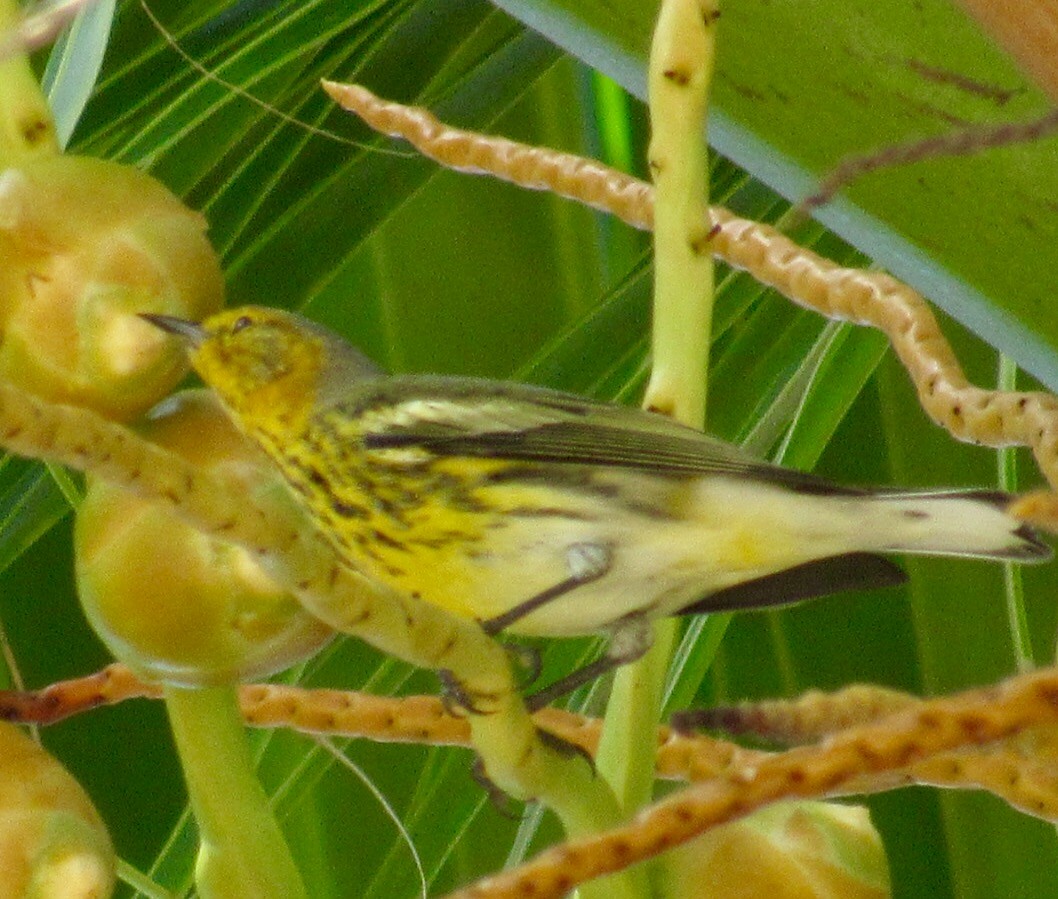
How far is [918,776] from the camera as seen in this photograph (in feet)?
0.77

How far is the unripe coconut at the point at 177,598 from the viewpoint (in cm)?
23

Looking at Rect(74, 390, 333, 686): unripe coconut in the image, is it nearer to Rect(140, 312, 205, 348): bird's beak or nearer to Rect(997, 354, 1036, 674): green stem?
Rect(140, 312, 205, 348): bird's beak

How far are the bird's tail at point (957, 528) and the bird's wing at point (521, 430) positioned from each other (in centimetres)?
2

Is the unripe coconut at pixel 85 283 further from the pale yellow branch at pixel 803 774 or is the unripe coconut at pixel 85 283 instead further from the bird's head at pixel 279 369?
the bird's head at pixel 279 369

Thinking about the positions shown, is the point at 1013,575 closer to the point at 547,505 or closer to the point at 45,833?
the point at 547,505

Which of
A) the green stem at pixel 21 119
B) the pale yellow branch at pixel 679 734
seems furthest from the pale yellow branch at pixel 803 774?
the green stem at pixel 21 119

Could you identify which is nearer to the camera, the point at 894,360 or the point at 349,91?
the point at 349,91

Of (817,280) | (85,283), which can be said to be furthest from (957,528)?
(85,283)

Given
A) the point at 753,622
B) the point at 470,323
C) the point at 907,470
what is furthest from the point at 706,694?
the point at 470,323

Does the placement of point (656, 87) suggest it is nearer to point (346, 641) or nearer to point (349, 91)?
point (349, 91)

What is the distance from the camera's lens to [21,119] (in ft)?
0.85

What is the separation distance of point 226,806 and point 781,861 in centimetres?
8

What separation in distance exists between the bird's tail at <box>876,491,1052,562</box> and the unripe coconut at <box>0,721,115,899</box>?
0.58 ft

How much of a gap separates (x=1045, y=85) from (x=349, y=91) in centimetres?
27
